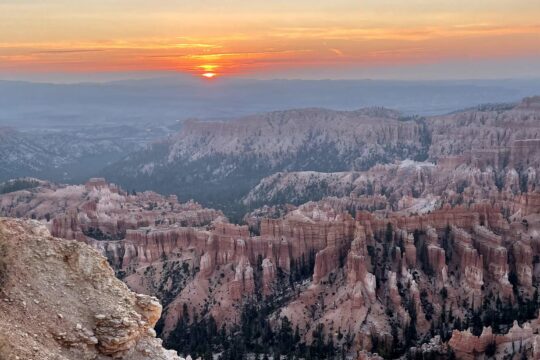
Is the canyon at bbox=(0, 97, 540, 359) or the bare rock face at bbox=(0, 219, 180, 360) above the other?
the bare rock face at bbox=(0, 219, 180, 360)

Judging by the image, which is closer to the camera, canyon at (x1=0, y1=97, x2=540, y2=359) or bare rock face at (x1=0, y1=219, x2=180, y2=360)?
bare rock face at (x1=0, y1=219, x2=180, y2=360)

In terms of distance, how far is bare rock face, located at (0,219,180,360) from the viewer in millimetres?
15898

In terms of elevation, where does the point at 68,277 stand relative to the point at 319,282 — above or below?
above

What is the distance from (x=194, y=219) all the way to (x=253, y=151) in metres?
109

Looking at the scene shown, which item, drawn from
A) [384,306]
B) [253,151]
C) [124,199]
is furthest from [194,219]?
[253,151]

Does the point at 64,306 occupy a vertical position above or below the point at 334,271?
above

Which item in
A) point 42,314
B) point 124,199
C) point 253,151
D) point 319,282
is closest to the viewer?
point 42,314

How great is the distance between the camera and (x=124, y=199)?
95062 mm

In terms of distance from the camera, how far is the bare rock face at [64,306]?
15.9 meters

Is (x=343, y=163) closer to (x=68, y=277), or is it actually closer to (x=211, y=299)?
(x=211, y=299)

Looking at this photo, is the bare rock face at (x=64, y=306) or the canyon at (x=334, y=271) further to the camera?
the canyon at (x=334, y=271)

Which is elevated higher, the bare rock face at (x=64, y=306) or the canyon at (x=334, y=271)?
the bare rock face at (x=64, y=306)

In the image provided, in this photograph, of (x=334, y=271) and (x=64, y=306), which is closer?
(x=64, y=306)

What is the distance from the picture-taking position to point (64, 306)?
17078mm
